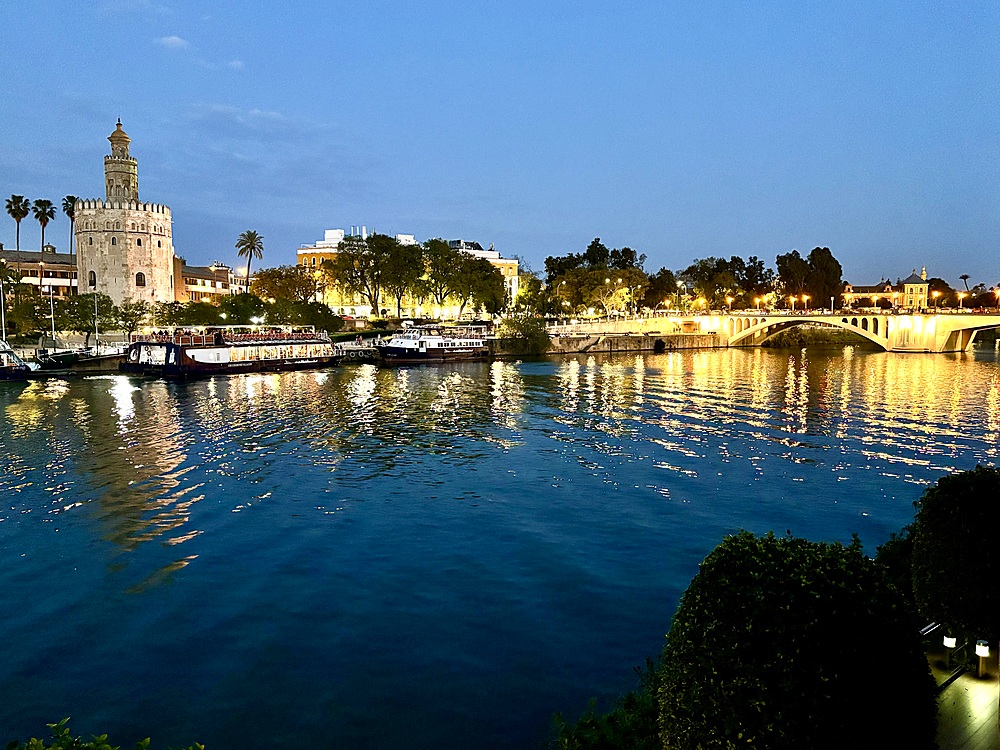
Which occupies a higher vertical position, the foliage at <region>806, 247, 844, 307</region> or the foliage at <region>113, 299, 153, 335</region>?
the foliage at <region>806, 247, 844, 307</region>

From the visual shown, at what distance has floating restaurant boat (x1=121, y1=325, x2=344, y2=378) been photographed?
216ft

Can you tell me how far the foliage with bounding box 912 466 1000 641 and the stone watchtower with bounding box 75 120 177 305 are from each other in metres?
107

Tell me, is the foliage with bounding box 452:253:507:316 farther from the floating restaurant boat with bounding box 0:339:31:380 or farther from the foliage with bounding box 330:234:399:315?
the floating restaurant boat with bounding box 0:339:31:380

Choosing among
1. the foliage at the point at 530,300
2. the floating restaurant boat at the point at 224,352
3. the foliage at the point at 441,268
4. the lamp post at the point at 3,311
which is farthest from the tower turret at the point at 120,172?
the foliage at the point at 530,300

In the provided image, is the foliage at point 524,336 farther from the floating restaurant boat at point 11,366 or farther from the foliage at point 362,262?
the floating restaurant boat at point 11,366

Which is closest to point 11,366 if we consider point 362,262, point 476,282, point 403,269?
point 362,262

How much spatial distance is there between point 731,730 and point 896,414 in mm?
43472

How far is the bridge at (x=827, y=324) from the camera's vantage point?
93250 millimetres

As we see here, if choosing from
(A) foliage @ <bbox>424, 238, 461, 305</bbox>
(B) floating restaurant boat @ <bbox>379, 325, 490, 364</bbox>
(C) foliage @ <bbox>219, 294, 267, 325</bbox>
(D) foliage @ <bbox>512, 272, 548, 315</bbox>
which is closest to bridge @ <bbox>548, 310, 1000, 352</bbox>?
(D) foliage @ <bbox>512, 272, 548, 315</bbox>

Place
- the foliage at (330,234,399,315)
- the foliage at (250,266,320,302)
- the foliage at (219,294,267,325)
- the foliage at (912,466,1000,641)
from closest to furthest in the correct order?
the foliage at (912,466,1000,641) → the foliage at (219,294,267,325) → the foliage at (330,234,399,315) → the foliage at (250,266,320,302)

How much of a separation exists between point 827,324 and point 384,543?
100 m

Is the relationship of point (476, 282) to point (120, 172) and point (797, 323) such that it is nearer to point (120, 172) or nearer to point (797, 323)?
point (797, 323)

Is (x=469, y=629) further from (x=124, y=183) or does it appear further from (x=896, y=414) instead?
(x=124, y=183)

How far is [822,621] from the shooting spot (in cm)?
479
